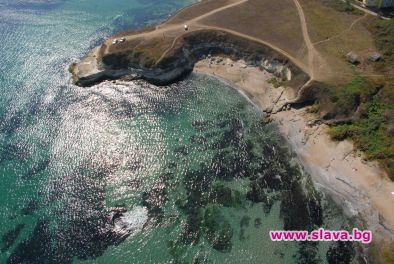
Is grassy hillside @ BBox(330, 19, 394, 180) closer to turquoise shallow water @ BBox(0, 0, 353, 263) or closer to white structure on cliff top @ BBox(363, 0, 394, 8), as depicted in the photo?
turquoise shallow water @ BBox(0, 0, 353, 263)

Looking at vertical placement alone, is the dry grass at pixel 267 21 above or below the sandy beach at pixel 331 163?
above

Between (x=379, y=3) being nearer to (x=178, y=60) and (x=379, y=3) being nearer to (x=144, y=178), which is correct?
(x=178, y=60)

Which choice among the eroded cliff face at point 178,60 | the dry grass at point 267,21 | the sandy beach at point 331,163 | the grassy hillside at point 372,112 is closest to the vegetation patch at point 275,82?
the sandy beach at point 331,163

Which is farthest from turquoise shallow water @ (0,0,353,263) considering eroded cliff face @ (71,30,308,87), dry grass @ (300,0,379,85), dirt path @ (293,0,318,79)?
dry grass @ (300,0,379,85)

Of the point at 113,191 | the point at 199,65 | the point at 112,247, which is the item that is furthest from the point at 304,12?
the point at 112,247

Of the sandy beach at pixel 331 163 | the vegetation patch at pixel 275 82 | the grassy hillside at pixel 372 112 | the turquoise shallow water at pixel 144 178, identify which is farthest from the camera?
the vegetation patch at pixel 275 82

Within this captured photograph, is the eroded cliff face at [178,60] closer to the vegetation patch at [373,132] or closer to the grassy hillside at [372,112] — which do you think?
the grassy hillside at [372,112]
